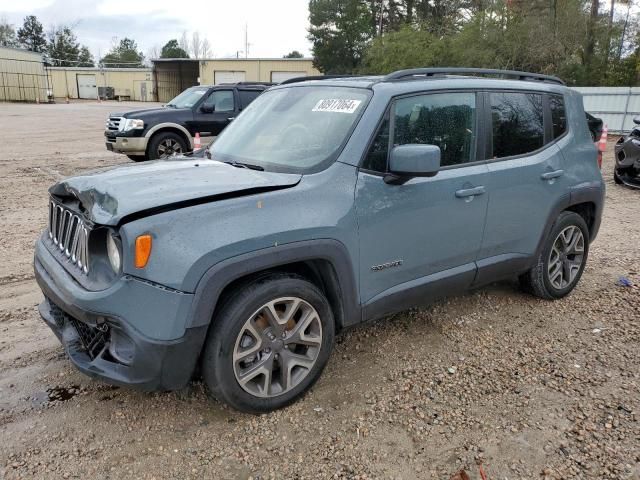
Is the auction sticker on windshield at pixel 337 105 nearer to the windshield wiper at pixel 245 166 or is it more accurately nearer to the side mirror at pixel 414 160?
the side mirror at pixel 414 160

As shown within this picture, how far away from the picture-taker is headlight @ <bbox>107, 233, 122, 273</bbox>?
2496 mm

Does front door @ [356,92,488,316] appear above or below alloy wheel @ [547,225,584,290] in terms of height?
above

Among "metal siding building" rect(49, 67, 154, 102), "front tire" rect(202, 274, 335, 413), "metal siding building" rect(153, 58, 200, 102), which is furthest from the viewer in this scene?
"metal siding building" rect(49, 67, 154, 102)

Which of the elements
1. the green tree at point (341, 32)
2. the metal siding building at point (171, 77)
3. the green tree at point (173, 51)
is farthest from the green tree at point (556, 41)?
the green tree at point (173, 51)

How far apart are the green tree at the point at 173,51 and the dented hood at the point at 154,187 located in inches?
3407

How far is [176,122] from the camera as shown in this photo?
11469mm

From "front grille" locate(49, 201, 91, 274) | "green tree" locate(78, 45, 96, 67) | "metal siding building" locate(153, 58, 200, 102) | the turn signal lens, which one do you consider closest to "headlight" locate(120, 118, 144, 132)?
"front grille" locate(49, 201, 91, 274)

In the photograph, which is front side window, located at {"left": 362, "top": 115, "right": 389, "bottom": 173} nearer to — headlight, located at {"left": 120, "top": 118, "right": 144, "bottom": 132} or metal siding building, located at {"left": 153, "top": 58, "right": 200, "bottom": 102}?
headlight, located at {"left": 120, "top": 118, "right": 144, "bottom": 132}

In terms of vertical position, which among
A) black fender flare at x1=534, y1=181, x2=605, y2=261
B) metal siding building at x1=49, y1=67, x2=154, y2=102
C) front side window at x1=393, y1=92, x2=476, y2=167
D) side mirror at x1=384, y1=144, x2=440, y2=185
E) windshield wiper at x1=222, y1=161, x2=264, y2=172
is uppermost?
metal siding building at x1=49, y1=67, x2=154, y2=102

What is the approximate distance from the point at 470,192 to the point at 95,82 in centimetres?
6772

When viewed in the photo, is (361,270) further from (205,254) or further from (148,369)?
(148,369)

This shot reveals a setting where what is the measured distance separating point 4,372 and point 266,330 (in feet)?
5.91

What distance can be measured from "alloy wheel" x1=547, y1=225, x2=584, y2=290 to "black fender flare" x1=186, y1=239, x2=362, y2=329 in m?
2.18

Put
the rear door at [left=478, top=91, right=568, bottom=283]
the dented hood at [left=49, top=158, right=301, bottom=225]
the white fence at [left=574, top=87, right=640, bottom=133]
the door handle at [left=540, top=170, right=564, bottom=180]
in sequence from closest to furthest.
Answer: the dented hood at [left=49, top=158, right=301, bottom=225] → the rear door at [left=478, top=91, right=568, bottom=283] → the door handle at [left=540, top=170, right=564, bottom=180] → the white fence at [left=574, top=87, right=640, bottom=133]
